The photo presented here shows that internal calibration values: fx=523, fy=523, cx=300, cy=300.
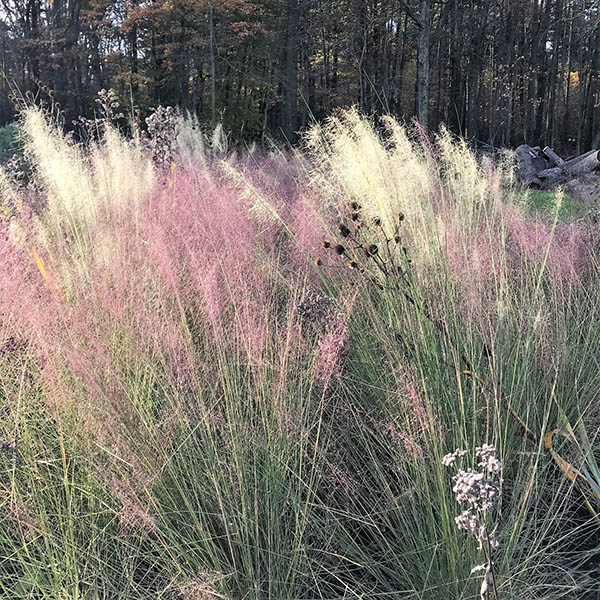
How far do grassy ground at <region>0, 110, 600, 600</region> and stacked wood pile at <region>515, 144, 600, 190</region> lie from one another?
6992 millimetres

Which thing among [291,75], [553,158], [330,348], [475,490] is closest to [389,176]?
[330,348]

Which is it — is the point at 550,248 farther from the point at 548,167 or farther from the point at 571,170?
the point at 548,167

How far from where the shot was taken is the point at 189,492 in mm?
1289

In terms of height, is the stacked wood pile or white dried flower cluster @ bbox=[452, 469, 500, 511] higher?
white dried flower cluster @ bbox=[452, 469, 500, 511]

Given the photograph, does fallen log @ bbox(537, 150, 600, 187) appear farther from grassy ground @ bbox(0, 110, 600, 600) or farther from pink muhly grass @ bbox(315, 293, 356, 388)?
pink muhly grass @ bbox(315, 293, 356, 388)

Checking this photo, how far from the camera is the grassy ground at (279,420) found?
3.92ft

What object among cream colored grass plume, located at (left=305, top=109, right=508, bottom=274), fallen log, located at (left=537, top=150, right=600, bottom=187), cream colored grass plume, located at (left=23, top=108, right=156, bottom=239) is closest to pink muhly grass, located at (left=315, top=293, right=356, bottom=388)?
cream colored grass plume, located at (left=305, top=109, right=508, bottom=274)

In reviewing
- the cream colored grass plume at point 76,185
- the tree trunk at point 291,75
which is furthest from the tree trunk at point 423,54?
the cream colored grass plume at point 76,185

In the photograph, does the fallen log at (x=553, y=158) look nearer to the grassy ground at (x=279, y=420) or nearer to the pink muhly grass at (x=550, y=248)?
the pink muhly grass at (x=550, y=248)

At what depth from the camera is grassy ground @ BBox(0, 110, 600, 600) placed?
3.92 ft

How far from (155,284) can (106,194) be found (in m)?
0.93

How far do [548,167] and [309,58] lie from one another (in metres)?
13.8

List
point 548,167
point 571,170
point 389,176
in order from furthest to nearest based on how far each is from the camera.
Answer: point 548,167
point 571,170
point 389,176

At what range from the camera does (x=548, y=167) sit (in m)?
10.5
